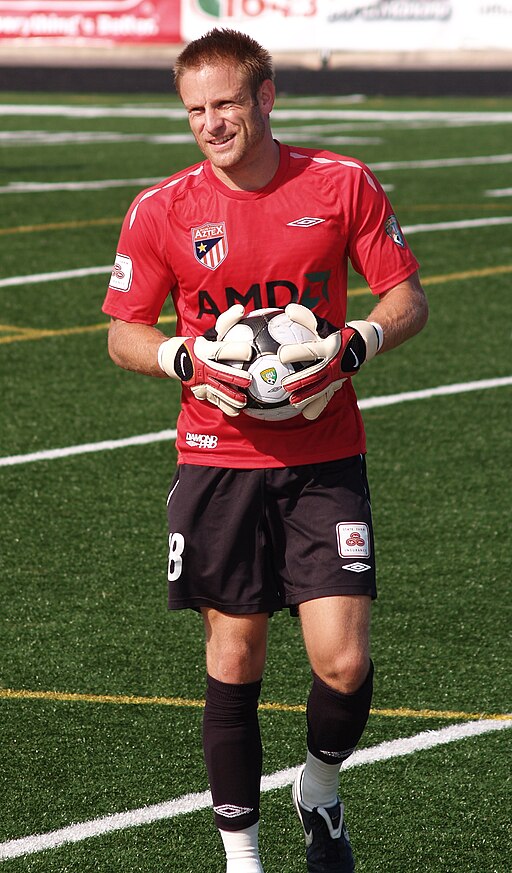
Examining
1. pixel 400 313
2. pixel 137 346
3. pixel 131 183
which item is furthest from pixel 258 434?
pixel 131 183

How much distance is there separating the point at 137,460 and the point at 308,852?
13.5ft

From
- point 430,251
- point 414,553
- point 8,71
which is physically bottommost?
point 8,71

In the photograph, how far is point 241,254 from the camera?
3.94 metres

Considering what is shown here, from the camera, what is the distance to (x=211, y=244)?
3951 mm

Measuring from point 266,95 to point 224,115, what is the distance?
0.17m

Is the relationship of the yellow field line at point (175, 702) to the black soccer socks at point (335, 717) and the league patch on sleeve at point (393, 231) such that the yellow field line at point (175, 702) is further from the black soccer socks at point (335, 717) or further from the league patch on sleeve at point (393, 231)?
the league patch on sleeve at point (393, 231)

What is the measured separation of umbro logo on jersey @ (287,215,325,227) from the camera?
397 centimetres

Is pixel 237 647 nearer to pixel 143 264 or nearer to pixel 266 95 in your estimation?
pixel 143 264

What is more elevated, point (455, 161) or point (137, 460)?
point (137, 460)

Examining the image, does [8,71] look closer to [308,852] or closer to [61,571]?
[61,571]

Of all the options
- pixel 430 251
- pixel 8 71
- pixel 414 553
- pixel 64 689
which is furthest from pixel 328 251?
pixel 8 71

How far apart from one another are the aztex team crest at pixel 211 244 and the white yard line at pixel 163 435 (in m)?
4.13

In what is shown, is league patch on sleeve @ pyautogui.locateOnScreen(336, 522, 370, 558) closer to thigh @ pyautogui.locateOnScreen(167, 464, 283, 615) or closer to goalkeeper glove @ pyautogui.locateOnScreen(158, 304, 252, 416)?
thigh @ pyautogui.locateOnScreen(167, 464, 283, 615)

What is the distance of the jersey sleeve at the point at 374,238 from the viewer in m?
4.04
